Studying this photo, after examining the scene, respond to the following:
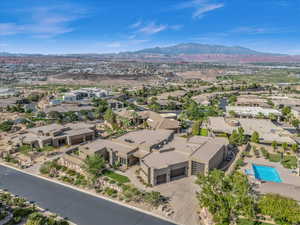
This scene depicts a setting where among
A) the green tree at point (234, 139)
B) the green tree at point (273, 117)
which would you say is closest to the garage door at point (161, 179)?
the green tree at point (234, 139)

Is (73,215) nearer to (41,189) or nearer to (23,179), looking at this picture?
(41,189)

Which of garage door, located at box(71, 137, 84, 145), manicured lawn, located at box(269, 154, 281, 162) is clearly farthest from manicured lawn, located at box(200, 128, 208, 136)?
garage door, located at box(71, 137, 84, 145)

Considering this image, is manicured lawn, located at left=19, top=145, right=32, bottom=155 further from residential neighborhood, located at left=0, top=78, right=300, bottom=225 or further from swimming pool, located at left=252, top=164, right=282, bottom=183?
swimming pool, located at left=252, top=164, right=282, bottom=183

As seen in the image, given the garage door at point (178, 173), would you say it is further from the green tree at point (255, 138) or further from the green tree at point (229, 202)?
the green tree at point (255, 138)

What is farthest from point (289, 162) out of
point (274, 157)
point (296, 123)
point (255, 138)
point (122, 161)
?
point (122, 161)

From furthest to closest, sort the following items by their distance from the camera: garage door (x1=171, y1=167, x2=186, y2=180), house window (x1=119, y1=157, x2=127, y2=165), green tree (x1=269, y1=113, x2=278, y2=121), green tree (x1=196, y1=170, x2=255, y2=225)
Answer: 1. green tree (x1=269, y1=113, x2=278, y2=121)
2. house window (x1=119, y1=157, x2=127, y2=165)
3. garage door (x1=171, y1=167, x2=186, y2=180)
4. green tree (x1=196, y1=170, x2=255, y2=225)

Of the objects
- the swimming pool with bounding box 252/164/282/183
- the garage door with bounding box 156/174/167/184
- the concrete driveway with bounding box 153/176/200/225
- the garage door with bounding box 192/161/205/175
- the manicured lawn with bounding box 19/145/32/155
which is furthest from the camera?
the manicured lawn with bounding box 19/145/32/155
